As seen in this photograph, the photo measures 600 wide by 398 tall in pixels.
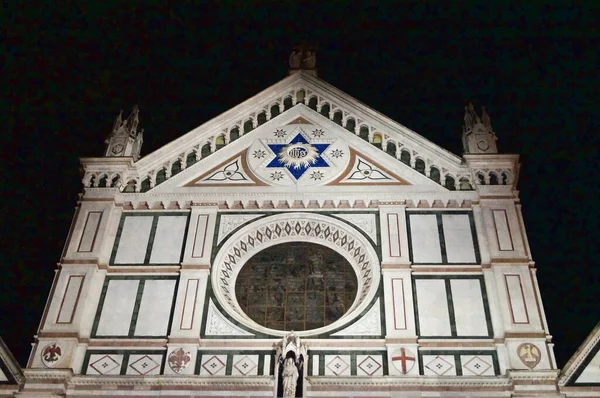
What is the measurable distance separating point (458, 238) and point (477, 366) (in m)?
3.44

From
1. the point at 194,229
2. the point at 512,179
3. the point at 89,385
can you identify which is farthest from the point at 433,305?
the point at 89,385

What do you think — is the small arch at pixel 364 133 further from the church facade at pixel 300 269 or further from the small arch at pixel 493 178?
the small arch at pixel 493 178

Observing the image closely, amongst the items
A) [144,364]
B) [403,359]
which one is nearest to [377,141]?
[403,359]

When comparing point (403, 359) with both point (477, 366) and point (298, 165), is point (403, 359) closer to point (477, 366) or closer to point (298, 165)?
point (477, 366)

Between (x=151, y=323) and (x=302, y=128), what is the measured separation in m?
7.10

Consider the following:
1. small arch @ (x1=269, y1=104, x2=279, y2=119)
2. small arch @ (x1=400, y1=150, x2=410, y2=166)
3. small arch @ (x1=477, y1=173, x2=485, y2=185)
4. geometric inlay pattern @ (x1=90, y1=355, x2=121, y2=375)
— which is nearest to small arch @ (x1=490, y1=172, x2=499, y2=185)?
small arch @ (x1=477, y1=173, x2=485, y2=185)

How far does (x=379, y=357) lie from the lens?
52.1 ft

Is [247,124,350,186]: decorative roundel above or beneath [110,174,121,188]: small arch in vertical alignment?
above

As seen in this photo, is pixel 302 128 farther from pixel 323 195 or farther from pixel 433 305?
pixel 433 305

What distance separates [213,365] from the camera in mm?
15859

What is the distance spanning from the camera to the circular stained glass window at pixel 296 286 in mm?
17281

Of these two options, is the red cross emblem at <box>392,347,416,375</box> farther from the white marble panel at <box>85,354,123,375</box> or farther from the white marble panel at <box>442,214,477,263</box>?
the white marble panel at <box>85,354,123,375</box>

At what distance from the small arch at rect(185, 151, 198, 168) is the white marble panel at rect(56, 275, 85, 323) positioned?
4.28 meters

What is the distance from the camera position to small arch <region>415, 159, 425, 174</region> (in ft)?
65.1
